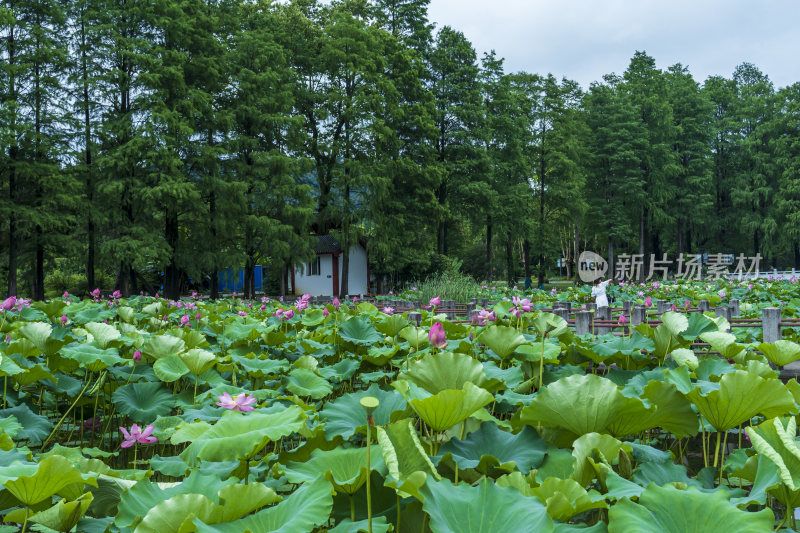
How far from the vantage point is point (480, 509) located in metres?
1.07

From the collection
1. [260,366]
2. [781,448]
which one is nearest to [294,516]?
[781,448]

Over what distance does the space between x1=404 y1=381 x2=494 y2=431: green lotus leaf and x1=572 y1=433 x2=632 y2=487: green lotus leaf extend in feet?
0.82

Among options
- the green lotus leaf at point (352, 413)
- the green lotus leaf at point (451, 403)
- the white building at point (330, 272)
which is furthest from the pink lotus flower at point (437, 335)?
the white building at point (330, 272)

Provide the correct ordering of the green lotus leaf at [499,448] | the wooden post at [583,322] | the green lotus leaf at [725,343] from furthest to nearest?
the wooden post at [583,322] < the green lotus leaf at [725,343] < the green lotus leaf at [499,448]

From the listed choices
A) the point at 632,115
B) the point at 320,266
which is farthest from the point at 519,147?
the point at 320,266

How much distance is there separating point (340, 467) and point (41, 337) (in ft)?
7.33

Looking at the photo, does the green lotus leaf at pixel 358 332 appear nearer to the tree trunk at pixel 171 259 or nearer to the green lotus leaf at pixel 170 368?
the green lotus leaf at pixel 170 368

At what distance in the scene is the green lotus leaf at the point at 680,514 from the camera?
0.99 m

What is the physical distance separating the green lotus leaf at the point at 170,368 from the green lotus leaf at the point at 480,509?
6.17 feet

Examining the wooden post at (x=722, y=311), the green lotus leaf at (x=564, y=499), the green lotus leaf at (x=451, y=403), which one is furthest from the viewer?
the wooden post at (x=722, y=311)

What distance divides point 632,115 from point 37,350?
32.7 m

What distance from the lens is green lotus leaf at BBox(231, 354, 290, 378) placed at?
9.09ft

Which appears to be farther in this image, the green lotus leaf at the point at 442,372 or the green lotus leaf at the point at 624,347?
the green lotus leaf at the point at 624,347

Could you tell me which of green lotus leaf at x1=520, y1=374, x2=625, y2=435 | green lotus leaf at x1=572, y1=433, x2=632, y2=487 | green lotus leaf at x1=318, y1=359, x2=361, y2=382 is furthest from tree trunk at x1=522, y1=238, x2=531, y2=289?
green lotus leaf at x1=572, y1=433, x2=632, y2=487
